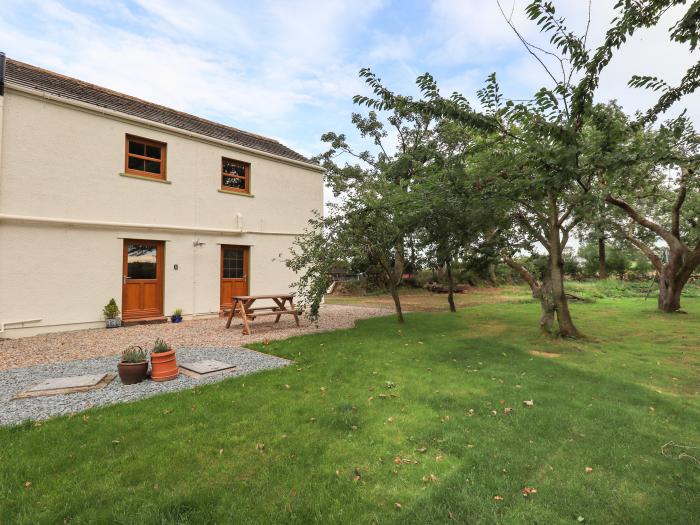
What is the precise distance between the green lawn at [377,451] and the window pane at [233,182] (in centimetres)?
855

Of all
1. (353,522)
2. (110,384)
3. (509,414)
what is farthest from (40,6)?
(509,414)

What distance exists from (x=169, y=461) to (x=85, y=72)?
1305cm

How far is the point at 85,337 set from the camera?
759cm

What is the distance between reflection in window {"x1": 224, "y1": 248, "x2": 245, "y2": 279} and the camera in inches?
451

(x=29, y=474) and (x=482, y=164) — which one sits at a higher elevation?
(x=482, y=164)

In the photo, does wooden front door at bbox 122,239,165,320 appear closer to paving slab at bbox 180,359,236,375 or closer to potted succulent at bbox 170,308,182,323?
potted succulent at bbox 170,308,182,323

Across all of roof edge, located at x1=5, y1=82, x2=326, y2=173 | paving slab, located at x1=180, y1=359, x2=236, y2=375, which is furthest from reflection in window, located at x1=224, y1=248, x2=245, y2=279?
paving slab, located at x1=180, y1=359, x2=236, y2=375

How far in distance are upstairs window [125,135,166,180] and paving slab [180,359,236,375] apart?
704 centimetres

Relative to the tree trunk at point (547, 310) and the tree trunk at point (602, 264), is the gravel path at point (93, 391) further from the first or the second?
the tree trunk at point (602, 264)

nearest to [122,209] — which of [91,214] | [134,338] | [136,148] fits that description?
[91,214]

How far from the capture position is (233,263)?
1164 centimetres

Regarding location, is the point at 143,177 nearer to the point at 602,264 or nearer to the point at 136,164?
the point at 136,164

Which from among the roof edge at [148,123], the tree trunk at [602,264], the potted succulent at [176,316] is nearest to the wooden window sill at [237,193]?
the roof edge at [148,123]

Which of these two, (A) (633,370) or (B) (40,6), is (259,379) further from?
(B) (40,6)
